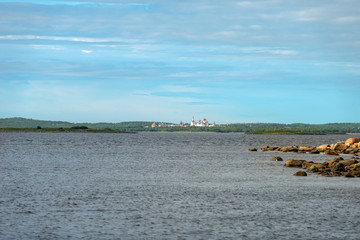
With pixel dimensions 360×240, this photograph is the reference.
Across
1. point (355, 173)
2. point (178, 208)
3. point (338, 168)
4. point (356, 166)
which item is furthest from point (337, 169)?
point (178, 208)

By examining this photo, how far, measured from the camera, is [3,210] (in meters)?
25.5

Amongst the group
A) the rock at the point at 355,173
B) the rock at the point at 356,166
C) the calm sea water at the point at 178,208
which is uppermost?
the rock at the point at 356,166

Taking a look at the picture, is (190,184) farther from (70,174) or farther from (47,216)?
(47,216)

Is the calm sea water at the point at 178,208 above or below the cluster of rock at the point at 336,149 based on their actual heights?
below

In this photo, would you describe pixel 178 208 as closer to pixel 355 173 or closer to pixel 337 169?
pixel 355 173

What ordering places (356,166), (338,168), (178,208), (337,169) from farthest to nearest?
1. (356,166)
2. (338,168)
3. (337,169)
4. (178,208)

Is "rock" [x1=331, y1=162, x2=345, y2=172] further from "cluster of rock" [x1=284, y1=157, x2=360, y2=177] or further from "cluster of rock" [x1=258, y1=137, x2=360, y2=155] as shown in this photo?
"cluster of rock" [x1=258, y1=137, x2=360, y2=155]

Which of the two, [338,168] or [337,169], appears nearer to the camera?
[337,169]

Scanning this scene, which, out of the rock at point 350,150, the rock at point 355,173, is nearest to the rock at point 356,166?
the rock at point 355,173

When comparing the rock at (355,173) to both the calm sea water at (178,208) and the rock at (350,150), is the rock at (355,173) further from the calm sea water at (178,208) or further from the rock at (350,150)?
the rock at (350,150)

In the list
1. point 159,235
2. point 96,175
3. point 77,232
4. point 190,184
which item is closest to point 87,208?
point 77,232

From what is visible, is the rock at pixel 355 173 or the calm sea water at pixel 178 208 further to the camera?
the rock at pixel 355 173

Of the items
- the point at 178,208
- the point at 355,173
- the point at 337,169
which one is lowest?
the point at 178,208

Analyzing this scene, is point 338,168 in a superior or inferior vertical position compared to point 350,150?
inferior
